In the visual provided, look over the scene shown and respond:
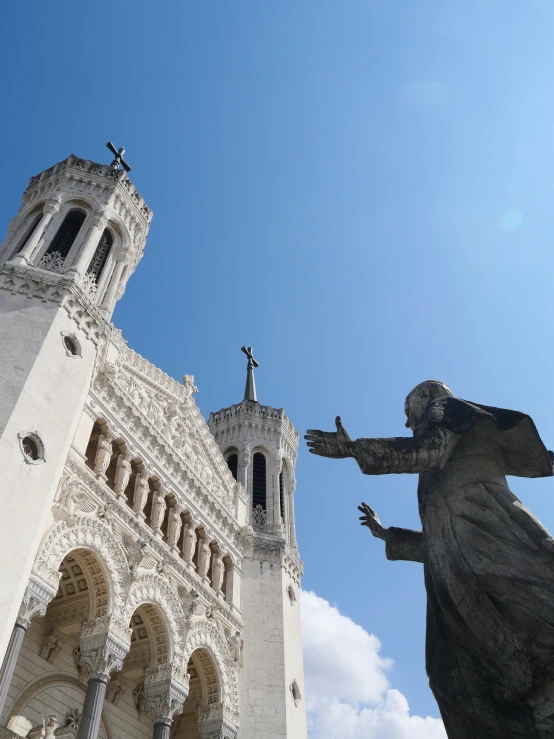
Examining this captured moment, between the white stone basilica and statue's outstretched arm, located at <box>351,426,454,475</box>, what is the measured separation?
911cm

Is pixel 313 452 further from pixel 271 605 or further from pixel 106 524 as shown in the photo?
pixel 271 605

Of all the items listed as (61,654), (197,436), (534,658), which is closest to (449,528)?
(534,658)

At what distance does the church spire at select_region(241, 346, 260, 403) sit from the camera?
120 feet

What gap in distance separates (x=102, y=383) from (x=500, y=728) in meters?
15.6

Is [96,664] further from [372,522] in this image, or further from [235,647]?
[372,522]

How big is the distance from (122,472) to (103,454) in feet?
3.21

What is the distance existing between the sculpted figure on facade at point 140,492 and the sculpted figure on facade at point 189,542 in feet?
7.93

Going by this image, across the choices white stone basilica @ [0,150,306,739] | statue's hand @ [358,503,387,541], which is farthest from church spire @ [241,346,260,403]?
statue's hand @ [358,503,387,541]

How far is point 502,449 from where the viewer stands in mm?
5422

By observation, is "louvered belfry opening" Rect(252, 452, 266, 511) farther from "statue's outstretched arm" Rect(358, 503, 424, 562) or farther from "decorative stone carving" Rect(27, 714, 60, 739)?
"statue's outstretched arm" Rect(358, 503, 424, 562)

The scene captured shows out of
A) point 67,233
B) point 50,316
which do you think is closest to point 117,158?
point 67,233

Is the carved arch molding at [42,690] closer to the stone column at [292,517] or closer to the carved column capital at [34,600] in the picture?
the carved column capital at [34,600]

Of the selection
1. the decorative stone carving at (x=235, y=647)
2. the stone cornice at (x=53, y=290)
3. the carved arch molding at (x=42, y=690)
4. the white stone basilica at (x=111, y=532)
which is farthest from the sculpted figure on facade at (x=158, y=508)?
the stone cornice at (x=53, y=290)

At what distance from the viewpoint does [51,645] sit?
15.7 metres
